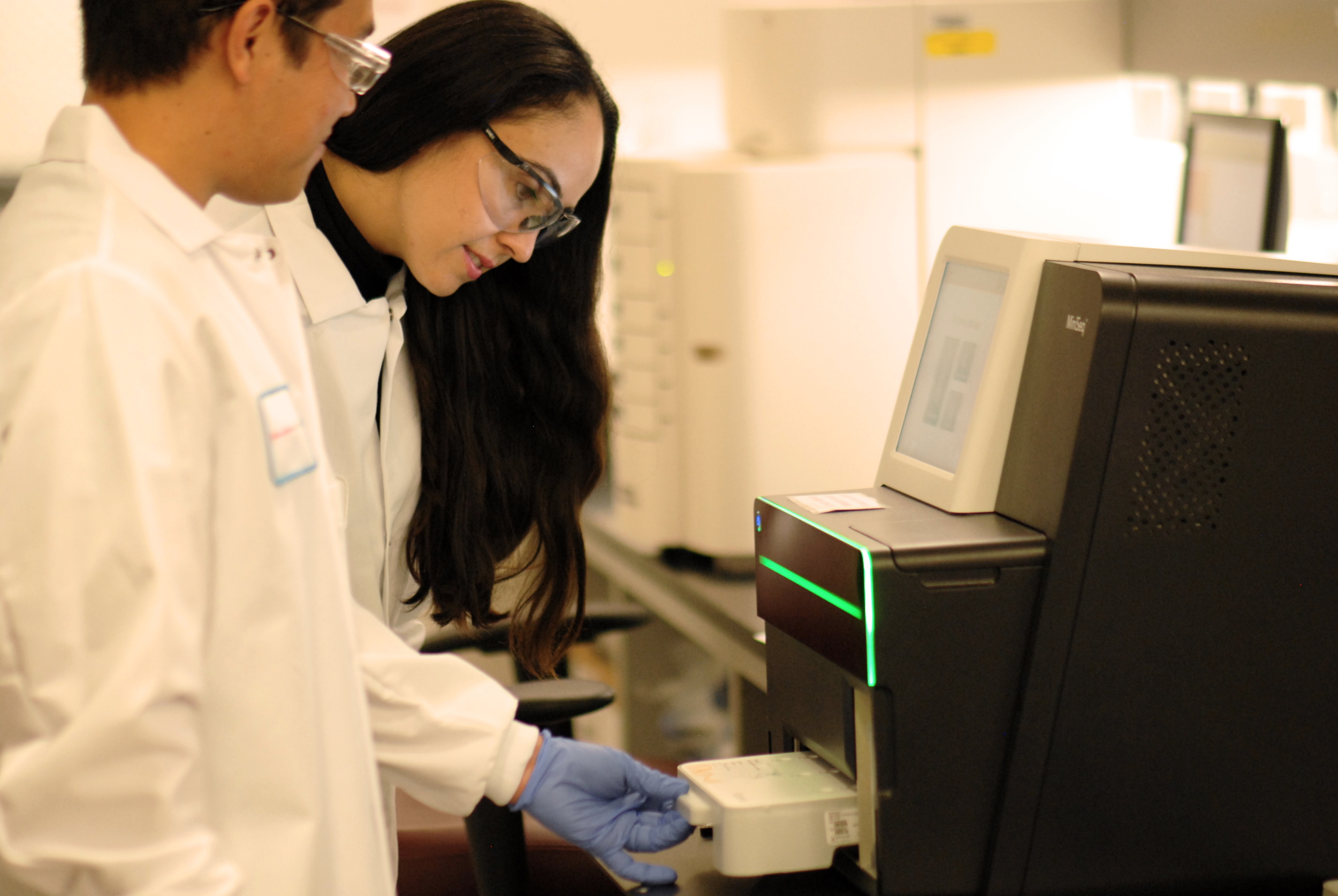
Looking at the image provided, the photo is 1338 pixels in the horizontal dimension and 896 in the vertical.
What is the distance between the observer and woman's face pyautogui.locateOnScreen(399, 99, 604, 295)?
122 cm

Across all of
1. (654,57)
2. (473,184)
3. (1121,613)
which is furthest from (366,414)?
(654,57)

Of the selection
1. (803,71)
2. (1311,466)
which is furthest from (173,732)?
(803,71)

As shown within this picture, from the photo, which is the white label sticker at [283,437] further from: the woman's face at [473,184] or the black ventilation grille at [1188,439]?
the black ventilation grille at [1188,439]

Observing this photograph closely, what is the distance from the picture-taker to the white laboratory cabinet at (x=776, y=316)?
198 cm

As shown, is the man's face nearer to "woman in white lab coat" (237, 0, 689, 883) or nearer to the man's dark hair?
the man's dark hair

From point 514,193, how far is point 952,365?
44cm

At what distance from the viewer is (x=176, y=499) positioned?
720mm

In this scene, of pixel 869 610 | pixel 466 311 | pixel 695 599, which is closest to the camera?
pixel 869 610

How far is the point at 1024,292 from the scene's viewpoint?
1080mm

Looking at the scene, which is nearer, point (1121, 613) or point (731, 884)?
point (1121, 613)

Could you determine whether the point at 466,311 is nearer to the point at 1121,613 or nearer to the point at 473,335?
the point at 473,335

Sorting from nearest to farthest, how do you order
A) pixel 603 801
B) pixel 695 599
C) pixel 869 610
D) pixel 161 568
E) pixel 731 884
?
pixel 161 568, pixel 869 610, pixel 731 884, pixel 603 801, pixel 695 599

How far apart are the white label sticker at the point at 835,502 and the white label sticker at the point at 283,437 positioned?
0.46 m

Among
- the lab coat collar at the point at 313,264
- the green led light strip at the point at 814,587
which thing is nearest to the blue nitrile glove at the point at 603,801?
the green led light strip at the point at 814,587
